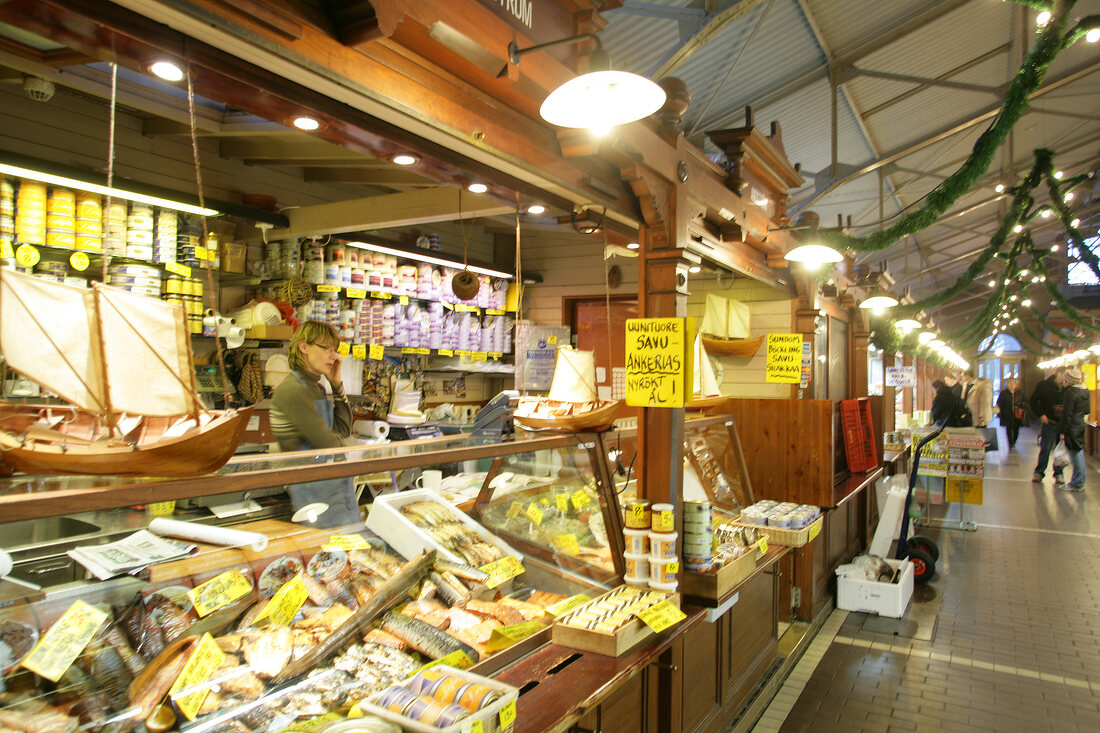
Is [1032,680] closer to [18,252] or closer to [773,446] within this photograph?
[773,446]

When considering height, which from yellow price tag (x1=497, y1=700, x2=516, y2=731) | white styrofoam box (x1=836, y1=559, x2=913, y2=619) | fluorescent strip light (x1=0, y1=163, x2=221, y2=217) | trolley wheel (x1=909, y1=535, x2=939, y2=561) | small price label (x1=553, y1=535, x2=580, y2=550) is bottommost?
white styrofoam box (x1=836, y1=559, x2=913, y2=619)

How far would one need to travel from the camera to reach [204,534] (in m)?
2.32

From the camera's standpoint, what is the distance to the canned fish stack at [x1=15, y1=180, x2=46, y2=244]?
4031 millimetres

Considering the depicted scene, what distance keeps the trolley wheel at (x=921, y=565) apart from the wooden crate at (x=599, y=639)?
18.8 feet

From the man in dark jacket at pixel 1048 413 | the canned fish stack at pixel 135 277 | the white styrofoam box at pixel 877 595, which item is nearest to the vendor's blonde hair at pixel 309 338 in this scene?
the canned fish stack at pixel 135 277

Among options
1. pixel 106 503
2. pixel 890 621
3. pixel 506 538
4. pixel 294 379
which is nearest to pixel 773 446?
pixel 890 621

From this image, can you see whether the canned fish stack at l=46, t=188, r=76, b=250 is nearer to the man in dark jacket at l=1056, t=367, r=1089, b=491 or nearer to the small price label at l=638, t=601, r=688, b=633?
the small price label at l=638, t=601, r=688, b=633

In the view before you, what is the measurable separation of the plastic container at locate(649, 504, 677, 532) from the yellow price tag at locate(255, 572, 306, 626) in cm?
146

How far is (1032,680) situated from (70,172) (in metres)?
7.24

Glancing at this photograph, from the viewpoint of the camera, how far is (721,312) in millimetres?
6078

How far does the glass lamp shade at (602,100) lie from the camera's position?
1.96m

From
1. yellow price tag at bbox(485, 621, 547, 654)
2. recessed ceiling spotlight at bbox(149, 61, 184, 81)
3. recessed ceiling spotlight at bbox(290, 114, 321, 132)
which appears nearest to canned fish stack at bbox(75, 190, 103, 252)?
recessed ceiling spotlight at bbox(290, 114, 321, 132)

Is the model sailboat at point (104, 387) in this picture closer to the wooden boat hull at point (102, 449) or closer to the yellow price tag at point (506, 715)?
the wooden boat hull at point (102, 449)

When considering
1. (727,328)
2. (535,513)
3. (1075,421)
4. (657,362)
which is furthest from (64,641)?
(1075,421)
